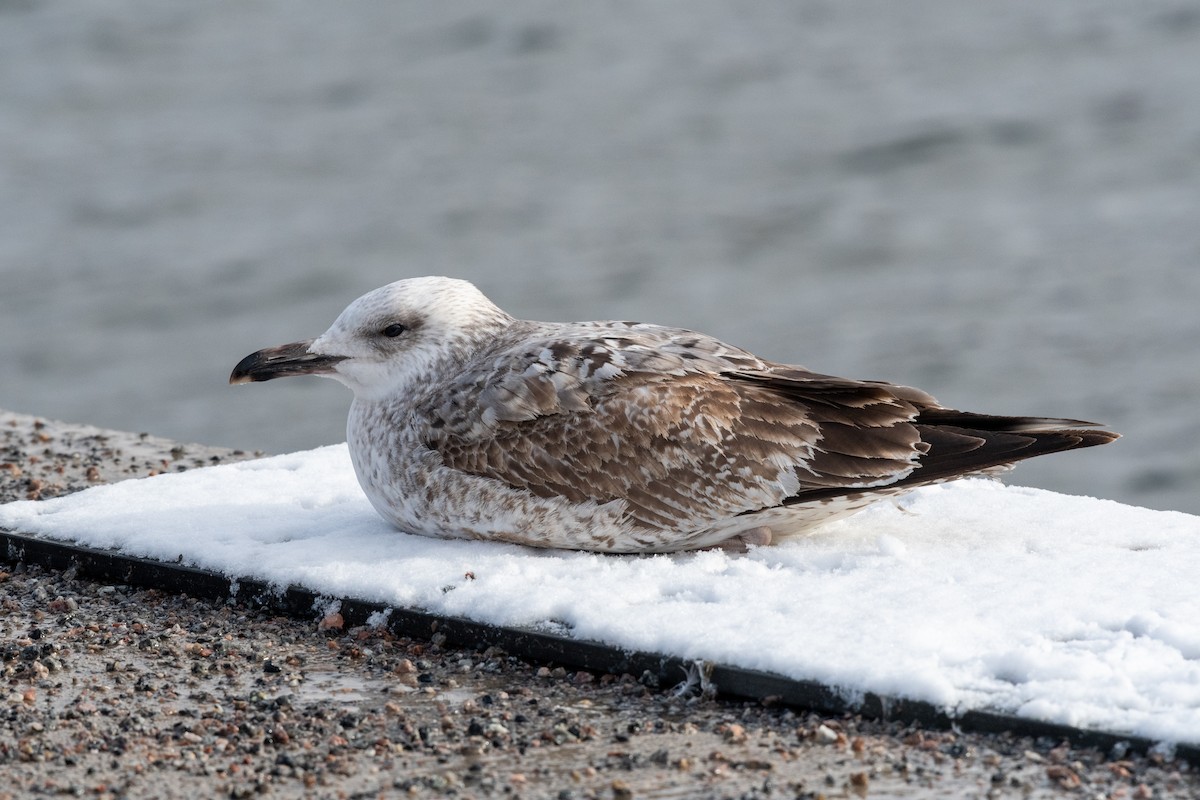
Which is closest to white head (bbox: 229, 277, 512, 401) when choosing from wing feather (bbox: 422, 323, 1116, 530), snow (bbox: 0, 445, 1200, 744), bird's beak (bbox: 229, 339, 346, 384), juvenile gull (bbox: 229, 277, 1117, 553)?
bird's beak (bbox: 229, 339, 346, 384)

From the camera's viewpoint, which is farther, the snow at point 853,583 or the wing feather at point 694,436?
the wing feather at point 694,436

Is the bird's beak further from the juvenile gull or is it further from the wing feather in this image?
the wing feather

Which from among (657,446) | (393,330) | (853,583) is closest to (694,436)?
(657,446)

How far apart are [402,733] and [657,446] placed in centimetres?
146

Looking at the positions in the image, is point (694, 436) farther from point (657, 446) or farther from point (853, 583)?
point (853, 583)

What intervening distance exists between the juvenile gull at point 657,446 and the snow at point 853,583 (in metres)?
0.12

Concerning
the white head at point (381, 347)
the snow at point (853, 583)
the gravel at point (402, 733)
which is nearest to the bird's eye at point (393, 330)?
the white head at point (381, 347)

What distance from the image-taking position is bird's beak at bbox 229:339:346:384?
5.75 m

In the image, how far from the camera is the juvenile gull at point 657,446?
532 centimetres

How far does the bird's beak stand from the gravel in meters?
0.89

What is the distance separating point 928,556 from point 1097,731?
1315 mm

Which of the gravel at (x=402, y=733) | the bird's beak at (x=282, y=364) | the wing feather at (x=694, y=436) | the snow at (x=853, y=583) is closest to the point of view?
the gravel at (x=402, y=733)

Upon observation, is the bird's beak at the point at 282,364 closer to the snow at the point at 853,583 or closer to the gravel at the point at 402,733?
the snow at the point at 853,583

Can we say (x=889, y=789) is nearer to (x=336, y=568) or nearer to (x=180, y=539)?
(x=336, y=568)
